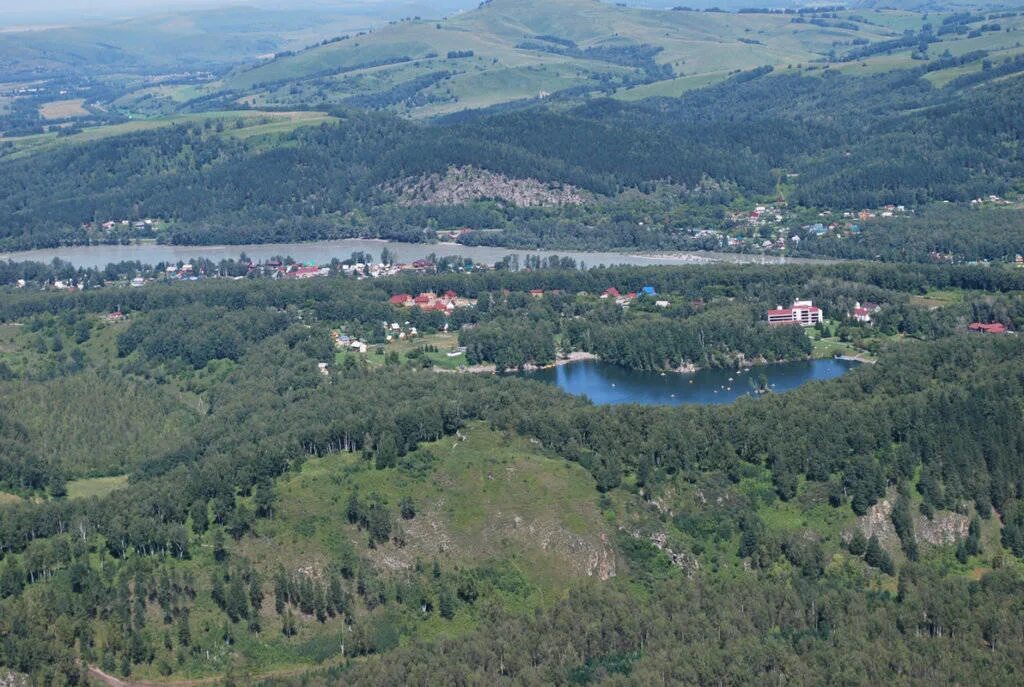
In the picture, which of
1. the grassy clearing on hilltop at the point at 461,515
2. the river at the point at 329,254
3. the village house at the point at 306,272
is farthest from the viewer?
the river at the point at 329,254

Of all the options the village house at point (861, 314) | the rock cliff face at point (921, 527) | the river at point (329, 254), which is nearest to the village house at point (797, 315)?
the village house at point (861, 314)

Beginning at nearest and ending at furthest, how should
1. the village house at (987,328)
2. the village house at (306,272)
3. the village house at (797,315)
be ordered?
the village house at (987,328) → the village house at (797,315) → the village house at (306,272)

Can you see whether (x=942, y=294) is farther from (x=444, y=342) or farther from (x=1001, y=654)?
(x=1001, y=654)

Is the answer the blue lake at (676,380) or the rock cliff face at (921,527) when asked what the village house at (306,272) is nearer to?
the blue lake at (676,380)

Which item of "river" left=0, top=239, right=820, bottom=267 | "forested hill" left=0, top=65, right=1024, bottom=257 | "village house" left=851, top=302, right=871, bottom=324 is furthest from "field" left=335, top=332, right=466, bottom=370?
"forested hill" left=0, top=65, right=1024, bottom=257

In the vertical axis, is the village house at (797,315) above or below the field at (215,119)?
above

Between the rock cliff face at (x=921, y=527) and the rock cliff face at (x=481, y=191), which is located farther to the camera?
the rock cliff face at (x=481, y=191)

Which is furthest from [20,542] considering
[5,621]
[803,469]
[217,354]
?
[217,354]

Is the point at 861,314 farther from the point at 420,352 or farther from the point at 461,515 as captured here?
the point at 461,515
